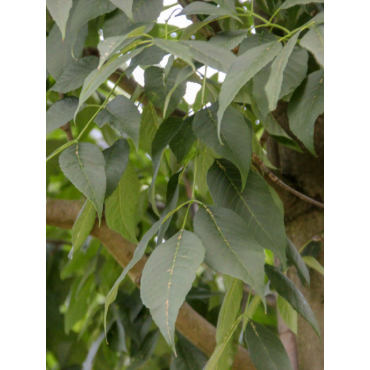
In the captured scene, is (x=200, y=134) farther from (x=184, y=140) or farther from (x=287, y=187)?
(x=287, y=187)

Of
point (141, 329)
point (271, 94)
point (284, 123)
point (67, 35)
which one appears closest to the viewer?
point (271, 94)

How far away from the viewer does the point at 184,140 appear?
30cm

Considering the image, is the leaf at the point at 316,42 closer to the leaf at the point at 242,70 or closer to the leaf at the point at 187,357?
the leaf at the point at 242,70

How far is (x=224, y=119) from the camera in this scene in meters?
0.28

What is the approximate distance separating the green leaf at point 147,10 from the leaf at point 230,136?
0.08m

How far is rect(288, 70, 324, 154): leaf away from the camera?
0.26m

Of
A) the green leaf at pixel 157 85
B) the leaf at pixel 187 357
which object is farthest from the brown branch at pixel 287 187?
the leaf at pixel 187 357

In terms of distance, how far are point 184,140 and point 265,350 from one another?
0.15m

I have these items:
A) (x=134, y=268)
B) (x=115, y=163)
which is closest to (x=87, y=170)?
(x=115, y=163)

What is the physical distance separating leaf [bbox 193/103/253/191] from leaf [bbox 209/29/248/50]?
0.04 meters

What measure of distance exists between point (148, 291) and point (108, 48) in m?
0.12

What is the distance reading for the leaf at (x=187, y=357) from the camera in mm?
499

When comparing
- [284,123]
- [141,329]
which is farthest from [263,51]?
[141,329]
